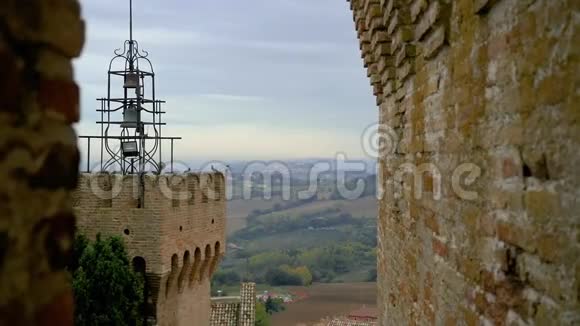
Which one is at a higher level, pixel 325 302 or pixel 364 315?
pixel 364 315

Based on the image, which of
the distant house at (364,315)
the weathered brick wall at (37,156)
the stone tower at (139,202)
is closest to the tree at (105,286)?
the stone tower at (139,202)

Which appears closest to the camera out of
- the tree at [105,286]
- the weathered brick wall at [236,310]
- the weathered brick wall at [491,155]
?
the weathered brick wall at [491,155]

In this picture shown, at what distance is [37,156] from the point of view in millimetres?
1451

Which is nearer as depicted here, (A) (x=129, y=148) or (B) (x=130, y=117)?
(A) (x=129, y=148)

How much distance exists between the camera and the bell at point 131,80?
47.3 feet

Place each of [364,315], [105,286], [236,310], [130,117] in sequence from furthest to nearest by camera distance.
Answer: [364,315], [236,310], [130,117], [105,286]

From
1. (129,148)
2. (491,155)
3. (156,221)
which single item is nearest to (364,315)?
(156,221)

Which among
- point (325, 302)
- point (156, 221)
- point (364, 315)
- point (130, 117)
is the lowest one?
point (325, 302)

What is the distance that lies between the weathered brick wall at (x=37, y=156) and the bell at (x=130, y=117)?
43.6ft

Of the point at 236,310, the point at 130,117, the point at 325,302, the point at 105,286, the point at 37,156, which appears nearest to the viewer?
the point at 37,156

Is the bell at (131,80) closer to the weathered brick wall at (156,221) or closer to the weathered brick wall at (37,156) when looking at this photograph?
the weathered brick wall at (156,221)

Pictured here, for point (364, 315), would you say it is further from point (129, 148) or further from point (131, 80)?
point (131, 80)

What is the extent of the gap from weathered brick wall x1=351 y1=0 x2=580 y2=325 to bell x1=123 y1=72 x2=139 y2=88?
10.7m

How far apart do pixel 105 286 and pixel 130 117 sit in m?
3.72
